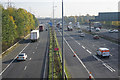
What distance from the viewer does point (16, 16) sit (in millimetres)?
60375

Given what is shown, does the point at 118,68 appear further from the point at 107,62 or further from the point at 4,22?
the point at 4,22

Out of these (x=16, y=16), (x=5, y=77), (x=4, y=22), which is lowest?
(x=5, y=77)

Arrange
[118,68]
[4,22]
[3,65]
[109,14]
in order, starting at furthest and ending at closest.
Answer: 1. [109,14]
2. [4,22]
3. [3,65]
4. [118,68]

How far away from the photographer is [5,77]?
2150 cm

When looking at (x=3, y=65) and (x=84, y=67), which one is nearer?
(x=84, y=67)

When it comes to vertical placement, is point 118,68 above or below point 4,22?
below

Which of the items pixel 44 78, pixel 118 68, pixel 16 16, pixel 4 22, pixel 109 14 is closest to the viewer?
pixel 44 78

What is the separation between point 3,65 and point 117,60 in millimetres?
20115

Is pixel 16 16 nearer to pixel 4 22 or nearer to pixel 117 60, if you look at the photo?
pixel 4 22

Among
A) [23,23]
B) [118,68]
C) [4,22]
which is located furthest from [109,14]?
[118,68]

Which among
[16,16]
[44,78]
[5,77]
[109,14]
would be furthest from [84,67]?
[109,14]

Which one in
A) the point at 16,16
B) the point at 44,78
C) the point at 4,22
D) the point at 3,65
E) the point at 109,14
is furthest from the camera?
the point at 109,14

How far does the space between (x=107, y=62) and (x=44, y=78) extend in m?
12.6

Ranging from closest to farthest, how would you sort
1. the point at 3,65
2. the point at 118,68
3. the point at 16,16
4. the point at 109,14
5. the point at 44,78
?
the point at 44,78, the point at 118,68, the point at 3,65, the point at 16,16, the point at 109,14
